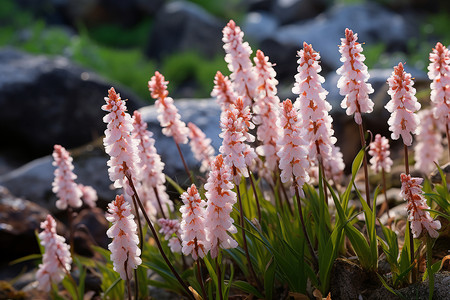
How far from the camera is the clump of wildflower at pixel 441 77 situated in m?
2.94

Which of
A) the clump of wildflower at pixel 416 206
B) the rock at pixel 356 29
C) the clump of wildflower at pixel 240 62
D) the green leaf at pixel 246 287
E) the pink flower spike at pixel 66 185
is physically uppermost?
the rock at pixel 356 29

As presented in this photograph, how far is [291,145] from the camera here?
2.74 m

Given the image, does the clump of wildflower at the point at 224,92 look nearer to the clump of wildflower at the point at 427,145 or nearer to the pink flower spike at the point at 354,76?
the pink flower spike at the point at 354,76

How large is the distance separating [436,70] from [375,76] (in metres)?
5.44

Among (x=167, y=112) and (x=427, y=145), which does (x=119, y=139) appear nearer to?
(x=167, y=112)

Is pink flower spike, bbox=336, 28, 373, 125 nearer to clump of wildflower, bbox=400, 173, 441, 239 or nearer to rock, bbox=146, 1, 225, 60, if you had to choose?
clump of wildflower, bbox=400, 173, 441, 239

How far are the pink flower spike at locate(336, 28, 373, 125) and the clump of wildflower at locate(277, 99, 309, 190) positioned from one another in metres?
0.33

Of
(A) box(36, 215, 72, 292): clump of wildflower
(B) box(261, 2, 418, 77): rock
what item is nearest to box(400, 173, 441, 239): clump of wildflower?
(A) box(36, 215, 72, 292): clump of wildflower

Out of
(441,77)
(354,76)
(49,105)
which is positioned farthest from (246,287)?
(49,105)

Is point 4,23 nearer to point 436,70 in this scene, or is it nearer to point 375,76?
point 375,76

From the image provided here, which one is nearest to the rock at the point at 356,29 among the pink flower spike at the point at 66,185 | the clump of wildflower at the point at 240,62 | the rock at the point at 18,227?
the rock at the point at 18,227

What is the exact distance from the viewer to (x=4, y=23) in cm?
1858

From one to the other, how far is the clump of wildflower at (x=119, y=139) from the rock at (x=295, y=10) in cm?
1787

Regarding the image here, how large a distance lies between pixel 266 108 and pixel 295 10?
1734cm
